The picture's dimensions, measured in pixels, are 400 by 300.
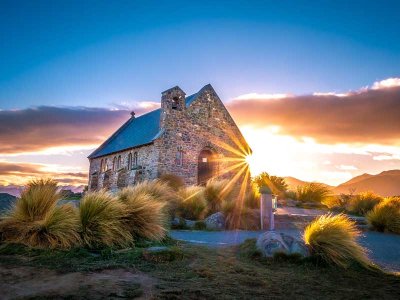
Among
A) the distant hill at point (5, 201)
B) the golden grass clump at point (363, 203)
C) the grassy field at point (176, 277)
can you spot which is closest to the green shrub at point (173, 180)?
the golden grass clump at point (363, 203)

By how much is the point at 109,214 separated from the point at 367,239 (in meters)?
8.55

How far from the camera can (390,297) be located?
3.99m

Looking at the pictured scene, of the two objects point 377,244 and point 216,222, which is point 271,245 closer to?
point 377,244

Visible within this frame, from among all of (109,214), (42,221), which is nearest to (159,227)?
(109,214)

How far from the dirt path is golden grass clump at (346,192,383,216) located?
55.3 ft

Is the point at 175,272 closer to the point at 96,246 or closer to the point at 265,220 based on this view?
the point at 96,246

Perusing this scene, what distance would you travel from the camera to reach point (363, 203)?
18125 millimetres

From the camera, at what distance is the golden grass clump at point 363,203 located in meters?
17.8

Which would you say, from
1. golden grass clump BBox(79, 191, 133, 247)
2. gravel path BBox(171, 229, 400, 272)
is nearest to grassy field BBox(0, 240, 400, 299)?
golden grass clump BBox(79, 191, 133, 247)

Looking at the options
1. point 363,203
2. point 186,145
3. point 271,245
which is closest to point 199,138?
point 186,145

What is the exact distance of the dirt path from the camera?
3.47 meters

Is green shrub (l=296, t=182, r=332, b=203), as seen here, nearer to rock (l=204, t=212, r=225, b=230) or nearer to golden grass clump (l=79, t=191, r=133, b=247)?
rock (l=204, t=212, r=225, b=230)

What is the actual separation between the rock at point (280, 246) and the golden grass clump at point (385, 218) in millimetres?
8304

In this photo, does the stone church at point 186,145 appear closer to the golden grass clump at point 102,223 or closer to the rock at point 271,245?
the golden grass clump at point 102,223
